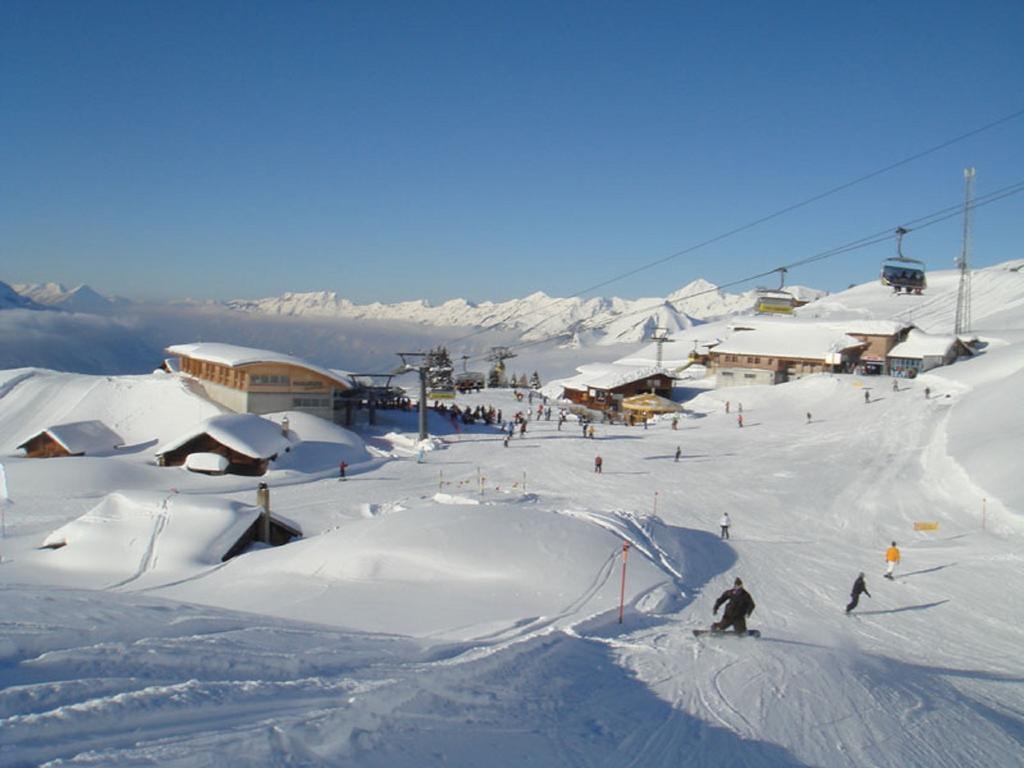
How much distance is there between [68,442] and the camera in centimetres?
3478

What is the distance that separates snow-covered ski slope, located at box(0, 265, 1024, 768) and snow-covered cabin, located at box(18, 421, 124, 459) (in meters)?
6.99

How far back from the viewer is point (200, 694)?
5312 mm

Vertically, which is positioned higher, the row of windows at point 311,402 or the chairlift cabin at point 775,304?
the chairlift cabin at point 775,304

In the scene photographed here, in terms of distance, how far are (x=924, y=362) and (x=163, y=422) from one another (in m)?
55.2

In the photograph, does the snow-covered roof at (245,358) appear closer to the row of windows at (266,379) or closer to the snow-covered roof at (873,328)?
the row of windows at (266,379)

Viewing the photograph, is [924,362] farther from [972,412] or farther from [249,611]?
[249,611]

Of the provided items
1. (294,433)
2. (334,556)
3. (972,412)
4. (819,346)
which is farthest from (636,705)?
(819,346)

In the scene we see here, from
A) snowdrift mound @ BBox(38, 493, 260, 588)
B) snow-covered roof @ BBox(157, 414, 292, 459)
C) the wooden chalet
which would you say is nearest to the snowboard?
snowdrift mound @ BBox(38, 493, 260, 588)

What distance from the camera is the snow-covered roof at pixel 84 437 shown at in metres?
34.8

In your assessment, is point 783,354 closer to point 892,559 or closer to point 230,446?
point 230,446

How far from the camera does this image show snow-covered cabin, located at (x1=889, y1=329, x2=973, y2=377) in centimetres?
5584

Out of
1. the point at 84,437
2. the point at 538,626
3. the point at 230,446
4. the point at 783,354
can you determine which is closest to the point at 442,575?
the point at 538,626

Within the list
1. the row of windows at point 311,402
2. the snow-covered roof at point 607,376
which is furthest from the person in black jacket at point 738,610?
the snow-covered roof at point 607,376

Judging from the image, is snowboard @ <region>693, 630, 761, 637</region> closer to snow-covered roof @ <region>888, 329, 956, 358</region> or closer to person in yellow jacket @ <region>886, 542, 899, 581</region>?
person in yellow jacket @ <region>886, 542, 899, 581</region>
